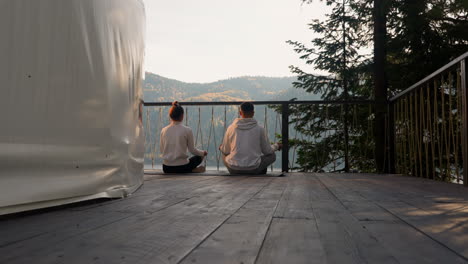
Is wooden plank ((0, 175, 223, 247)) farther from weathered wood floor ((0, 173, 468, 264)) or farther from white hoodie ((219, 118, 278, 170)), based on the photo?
white hoodie ((219, 118, 278, 170))

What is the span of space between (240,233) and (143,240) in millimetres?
268

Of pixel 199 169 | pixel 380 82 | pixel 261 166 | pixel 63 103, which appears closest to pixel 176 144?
pixel 199 169

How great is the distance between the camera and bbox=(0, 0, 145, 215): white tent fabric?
1.28 meters

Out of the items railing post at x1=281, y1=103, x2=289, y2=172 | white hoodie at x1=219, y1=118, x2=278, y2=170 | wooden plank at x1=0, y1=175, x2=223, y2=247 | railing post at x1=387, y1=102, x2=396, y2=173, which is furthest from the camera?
railing post at x1=281, y1=103, x2=289, y2=172

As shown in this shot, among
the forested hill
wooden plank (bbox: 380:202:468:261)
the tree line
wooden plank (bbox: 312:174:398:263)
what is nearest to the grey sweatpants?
the tree line

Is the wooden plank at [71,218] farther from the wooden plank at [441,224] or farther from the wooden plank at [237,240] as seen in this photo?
the wooden plank at [441,224]

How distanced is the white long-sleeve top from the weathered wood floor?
7.42ft

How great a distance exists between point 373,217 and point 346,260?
0.57 m

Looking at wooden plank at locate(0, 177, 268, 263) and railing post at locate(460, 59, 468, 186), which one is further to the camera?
railing post at locate(460, 59, 468, 186)

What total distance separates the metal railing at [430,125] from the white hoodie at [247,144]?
1566 mm

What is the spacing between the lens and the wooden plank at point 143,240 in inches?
30.5

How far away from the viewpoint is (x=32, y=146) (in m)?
1.35

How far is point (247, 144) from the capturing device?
3791mm

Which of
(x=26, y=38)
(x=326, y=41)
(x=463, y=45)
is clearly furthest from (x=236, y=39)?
(x=26, y=38)
